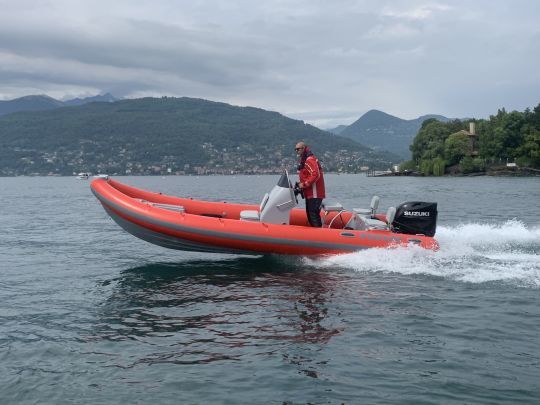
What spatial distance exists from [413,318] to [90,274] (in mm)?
6428

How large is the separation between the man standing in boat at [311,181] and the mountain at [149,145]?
12332 cm

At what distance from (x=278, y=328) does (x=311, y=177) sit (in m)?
4.52

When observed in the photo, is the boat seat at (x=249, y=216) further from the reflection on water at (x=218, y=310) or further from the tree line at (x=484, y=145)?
the tree line at (x=484, y=145)

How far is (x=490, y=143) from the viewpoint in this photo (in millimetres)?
87750

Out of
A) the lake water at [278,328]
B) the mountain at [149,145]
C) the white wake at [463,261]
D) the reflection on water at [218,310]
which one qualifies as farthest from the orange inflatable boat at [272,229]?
the mountain at [149,145]

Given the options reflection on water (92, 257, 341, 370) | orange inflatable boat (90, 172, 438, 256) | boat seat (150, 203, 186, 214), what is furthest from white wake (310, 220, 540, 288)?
boat seat (150, 203, 186, 214)

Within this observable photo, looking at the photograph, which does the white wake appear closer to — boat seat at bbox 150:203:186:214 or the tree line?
boat seat at bbox 150:203:186:214

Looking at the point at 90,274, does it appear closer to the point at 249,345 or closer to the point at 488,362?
the point at 249,345

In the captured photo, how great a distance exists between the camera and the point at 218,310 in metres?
8.01

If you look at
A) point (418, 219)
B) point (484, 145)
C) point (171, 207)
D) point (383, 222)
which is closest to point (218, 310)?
point (171, 207)

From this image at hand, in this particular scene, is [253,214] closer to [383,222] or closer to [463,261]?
[383,222]

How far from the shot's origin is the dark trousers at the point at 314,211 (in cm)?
1135

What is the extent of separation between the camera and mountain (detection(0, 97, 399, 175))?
144m

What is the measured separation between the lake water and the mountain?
124127 mm
